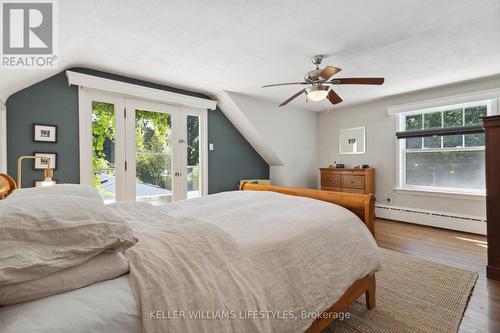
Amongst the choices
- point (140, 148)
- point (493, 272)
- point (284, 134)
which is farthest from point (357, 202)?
point (284, 134)

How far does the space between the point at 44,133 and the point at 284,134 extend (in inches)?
151

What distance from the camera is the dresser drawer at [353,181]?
4.45m

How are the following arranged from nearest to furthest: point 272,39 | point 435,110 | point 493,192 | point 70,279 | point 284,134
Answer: point 70,279, point 493,192, point 272,39, point 435,110, point 284,134

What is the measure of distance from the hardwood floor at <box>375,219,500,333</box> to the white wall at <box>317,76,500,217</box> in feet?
1.47

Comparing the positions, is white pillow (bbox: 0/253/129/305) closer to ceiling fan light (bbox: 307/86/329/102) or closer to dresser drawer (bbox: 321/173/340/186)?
ceiling fan light (bbox: 307/86/329/102)

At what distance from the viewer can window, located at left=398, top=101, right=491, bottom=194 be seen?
3658mm

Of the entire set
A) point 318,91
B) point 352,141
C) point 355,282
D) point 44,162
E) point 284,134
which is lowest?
point 355,282

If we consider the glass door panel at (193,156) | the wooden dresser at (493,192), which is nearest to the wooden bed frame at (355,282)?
the wooden dresser at (493,192)

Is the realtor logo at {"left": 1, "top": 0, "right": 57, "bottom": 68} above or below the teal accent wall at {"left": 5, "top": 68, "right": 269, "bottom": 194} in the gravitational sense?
above

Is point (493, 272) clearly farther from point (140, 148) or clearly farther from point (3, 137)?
point (3, 137)

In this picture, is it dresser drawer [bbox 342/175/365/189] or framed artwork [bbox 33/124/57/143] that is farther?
dresser drawer [bbox 342/175/365/189]

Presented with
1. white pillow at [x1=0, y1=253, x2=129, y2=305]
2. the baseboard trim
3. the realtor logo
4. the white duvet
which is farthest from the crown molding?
the baseboard trim

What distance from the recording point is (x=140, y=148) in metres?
3.54

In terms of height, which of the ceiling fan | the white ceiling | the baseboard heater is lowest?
the baseboard heater
